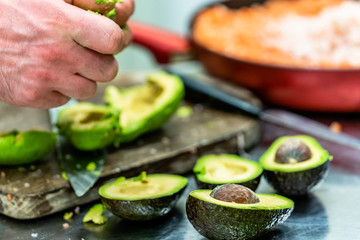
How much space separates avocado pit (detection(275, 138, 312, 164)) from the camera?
113cm

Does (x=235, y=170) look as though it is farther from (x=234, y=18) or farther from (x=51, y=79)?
(x=234, y=18)

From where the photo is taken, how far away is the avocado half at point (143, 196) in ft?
3.34

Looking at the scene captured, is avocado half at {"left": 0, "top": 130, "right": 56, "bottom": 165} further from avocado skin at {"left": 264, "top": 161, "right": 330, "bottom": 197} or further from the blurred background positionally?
the blurred background

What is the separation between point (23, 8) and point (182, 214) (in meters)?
0.56

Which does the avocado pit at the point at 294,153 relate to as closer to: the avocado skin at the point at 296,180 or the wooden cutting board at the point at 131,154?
the avocado skin at the point at 296,180

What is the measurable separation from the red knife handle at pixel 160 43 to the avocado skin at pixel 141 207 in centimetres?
132

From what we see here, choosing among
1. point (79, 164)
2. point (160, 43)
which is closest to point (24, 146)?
point (79, 164)

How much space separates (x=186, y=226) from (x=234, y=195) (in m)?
0.20

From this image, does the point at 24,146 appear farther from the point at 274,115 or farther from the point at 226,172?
the point at 274,115

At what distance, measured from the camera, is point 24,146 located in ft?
3.96

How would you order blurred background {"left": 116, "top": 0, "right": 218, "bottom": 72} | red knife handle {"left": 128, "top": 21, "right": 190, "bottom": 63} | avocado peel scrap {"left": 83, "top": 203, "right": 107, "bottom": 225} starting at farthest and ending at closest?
blurred background {"left": 116, "top": 0, "right": 218, "bottom": 72}, red knife handle {"left": 128, "top": 21, "right": 190, "bottom": 63}, avocado peel scrap {"left": 83, "top": 203, "right": 107, "bottom": 225}

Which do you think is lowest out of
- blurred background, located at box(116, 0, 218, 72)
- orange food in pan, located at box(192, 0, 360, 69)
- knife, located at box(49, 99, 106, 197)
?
blurred background, located at box(116, 0, 218, 72)

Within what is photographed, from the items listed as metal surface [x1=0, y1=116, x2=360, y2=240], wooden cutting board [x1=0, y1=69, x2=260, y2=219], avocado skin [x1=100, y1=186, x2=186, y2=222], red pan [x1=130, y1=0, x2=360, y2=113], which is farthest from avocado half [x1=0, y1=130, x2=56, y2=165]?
red pan [x1=130, y1=0, x2=360, y2=113]

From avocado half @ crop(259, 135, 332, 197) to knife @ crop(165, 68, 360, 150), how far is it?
34cm
